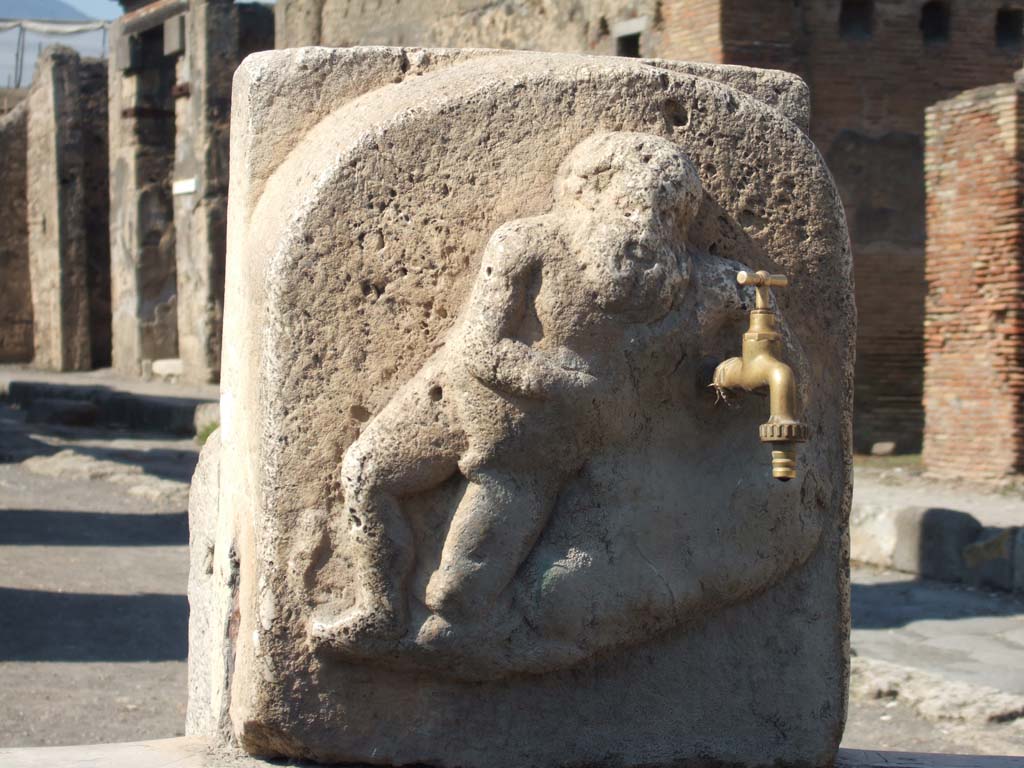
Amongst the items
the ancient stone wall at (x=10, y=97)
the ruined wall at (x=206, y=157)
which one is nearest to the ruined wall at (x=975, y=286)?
the ruined wall at (x=206, y=157)

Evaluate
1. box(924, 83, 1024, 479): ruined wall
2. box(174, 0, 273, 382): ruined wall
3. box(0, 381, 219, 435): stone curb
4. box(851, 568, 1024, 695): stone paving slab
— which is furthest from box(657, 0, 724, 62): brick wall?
box(174, 0, 273, 382): ruined wall

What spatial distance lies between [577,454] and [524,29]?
11.0 m

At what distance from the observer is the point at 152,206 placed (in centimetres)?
1698

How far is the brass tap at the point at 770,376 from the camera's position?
7.08ft

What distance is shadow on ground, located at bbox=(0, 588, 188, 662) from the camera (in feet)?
17.4

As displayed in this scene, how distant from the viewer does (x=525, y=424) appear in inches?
89.4

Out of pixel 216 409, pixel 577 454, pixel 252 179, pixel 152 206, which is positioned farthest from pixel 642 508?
pixel 152 206

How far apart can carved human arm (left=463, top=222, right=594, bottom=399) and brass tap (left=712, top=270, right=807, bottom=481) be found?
0.24 metres

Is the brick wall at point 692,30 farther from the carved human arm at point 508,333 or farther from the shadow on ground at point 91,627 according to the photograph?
the carved human arm at point 508,333

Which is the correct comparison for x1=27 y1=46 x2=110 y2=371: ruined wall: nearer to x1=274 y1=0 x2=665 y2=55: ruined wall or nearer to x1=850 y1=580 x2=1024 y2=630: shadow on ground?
x1=274 y1=0 x2=665 y2=55: ruined wall

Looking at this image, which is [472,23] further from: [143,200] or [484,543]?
[484,543]

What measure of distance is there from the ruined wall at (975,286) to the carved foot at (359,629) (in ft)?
25.1

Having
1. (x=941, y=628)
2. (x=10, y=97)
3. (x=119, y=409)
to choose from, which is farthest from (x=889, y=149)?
(x=10, y=97)

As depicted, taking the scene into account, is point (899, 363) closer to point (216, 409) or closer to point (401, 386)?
point (216, 409)
